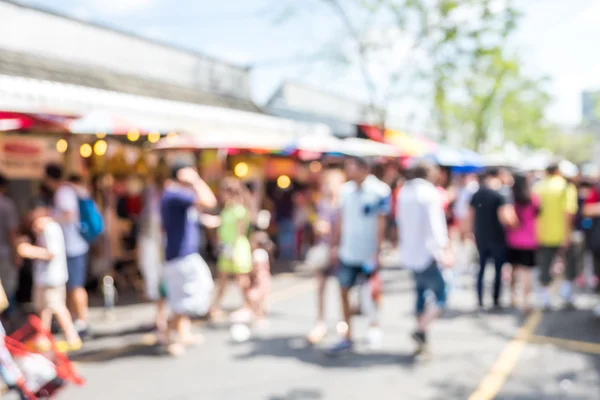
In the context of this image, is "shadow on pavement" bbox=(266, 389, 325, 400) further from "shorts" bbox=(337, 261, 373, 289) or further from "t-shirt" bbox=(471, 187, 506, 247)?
"t-shirt" bbox=(471, 187, 506, 247)

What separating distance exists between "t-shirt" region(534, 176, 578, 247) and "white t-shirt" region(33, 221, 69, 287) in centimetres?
593

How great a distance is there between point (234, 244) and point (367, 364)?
2255 mm

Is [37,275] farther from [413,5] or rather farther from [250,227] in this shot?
[413,5]

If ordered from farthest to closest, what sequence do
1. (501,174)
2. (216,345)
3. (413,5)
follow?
(413,5)
(501,174)
(216,345)

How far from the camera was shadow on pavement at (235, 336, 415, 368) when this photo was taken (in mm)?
5586

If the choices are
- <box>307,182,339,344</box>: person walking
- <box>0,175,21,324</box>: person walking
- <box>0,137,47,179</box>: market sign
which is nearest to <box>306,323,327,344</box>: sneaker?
<box>307,182,339,344</box>: person walking

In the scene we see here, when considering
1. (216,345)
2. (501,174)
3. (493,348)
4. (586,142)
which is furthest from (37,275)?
(586,142)

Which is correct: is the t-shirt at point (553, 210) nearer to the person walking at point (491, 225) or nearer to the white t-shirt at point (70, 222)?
the person walking at point (491, 225)

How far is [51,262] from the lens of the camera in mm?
5906

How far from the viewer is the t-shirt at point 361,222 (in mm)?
5859

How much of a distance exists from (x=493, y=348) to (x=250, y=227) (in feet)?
10.2

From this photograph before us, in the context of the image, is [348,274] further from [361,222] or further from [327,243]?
[327,243]

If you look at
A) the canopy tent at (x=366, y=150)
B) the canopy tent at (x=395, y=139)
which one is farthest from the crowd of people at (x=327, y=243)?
the canopy tent at (x=395, y=139)

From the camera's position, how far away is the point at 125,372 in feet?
17.6
